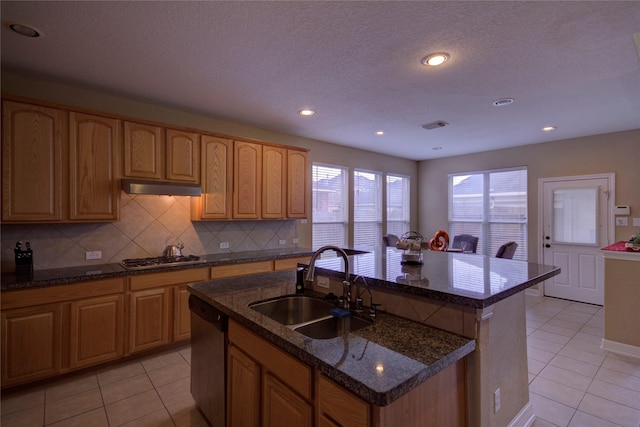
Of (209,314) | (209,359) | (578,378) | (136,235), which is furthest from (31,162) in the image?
(578,378)

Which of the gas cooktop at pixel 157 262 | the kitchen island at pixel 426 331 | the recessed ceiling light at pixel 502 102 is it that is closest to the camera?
the kitchen island at pixel 426 331

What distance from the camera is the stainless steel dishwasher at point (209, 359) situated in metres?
1.85

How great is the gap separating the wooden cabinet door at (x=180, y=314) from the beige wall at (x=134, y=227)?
2.22 feet

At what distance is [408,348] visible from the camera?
1.26 meters

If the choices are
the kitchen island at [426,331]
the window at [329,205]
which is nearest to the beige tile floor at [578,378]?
the kitchen island at [426,331]

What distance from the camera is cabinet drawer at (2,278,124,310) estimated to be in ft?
7.84

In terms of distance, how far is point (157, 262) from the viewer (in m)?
3.28

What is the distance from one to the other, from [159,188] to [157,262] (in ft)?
2.58

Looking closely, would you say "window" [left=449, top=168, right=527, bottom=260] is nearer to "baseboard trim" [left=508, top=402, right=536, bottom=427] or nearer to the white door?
the white door

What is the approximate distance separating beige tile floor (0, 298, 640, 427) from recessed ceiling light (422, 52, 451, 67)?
2.75m

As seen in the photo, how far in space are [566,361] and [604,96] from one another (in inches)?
108

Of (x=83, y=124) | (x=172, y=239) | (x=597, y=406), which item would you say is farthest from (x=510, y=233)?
(x=83, y=124)

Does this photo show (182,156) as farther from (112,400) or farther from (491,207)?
(491,207)

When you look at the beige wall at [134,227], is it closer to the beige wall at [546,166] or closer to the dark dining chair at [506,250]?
the dark dining chair at [506,250]
